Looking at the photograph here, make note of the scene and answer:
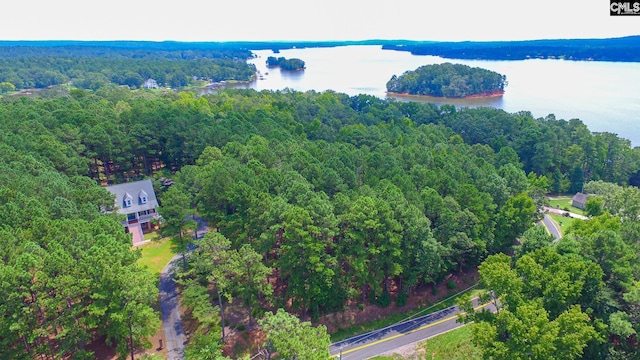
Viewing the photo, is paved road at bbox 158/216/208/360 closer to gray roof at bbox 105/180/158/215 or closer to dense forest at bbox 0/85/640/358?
dense forest at bbox 0/85/640/358

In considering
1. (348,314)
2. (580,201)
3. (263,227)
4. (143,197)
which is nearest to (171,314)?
(263,227)

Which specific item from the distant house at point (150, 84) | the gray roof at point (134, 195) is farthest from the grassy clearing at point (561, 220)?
the distant house at point (150, 84)

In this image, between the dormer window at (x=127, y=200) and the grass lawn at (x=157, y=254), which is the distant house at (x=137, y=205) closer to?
the dormer window at (x=127, y=200)

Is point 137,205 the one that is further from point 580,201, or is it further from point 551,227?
point 580,201

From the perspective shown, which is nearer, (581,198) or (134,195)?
(134,195)

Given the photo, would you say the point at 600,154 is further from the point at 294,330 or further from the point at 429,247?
the point at 294,330

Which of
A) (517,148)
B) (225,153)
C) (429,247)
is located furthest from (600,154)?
(225,153)
